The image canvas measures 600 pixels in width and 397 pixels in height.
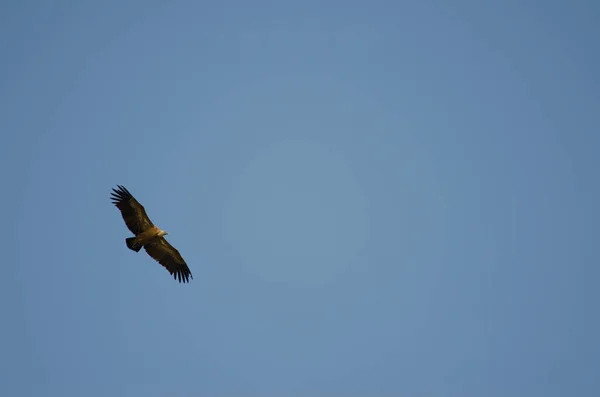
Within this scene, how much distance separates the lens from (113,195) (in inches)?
1302

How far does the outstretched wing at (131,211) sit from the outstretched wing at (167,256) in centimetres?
142

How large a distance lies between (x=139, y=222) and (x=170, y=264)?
3.82m

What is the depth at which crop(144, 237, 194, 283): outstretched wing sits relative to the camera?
118 ft

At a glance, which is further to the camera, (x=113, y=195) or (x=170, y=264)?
(x=170, y=264)

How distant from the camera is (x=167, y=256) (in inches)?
Result: 1448

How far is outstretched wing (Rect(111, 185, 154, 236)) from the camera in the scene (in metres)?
33.5

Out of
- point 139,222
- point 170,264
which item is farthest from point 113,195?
point 170,264

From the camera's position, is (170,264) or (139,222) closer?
(139,222)

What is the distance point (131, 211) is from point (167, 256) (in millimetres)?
3931

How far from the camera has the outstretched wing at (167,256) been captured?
36.0 meters

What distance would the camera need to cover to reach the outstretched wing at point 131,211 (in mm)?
33500

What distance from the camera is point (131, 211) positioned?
3384 cm

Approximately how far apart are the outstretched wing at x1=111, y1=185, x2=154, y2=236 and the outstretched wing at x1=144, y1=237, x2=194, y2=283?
55.7 inches

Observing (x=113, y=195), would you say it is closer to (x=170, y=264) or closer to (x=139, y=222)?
(x=139, y=222)
